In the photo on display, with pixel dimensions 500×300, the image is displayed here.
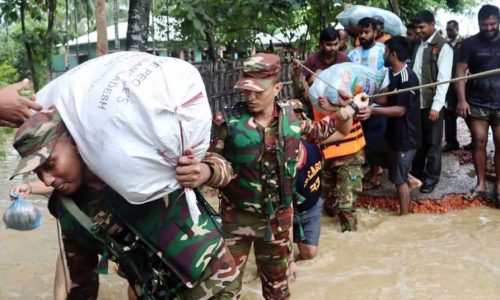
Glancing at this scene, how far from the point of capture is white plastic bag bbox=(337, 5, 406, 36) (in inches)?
238

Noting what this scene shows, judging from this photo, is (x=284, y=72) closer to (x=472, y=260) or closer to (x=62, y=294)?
(x=472, y=260)

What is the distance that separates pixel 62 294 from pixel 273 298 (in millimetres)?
1183

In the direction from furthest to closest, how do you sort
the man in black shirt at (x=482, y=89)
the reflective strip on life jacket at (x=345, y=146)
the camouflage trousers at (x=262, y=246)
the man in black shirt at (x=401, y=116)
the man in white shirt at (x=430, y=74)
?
the man in white shirt at (x=430, y=74), the man in black shirt at (x=482, y=89), the man in black shirt at (x=401, y=116), the reflective strip on life jacket at (x=345, y=146), the camouflage trousers at (x=262, y=246)

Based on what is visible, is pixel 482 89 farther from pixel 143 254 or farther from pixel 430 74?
pixel 143 254

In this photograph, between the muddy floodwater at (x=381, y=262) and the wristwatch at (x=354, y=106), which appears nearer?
the wristwatch at (x=354, y=106)

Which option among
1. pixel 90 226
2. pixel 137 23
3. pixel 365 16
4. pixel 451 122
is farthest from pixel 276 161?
pixel 451 122

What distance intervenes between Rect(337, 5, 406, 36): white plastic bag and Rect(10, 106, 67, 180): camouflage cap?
485cm

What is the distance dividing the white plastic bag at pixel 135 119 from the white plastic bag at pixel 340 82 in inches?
101

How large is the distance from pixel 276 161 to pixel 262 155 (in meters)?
0.08

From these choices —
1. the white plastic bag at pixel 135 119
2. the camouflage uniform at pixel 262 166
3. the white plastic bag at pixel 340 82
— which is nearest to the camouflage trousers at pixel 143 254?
the white plastic bag at pixel 135 119

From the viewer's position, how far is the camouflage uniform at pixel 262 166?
9.73 feet

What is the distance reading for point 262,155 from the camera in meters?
2.97

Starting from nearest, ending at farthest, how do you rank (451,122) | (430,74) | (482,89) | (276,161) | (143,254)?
(143,254) < (276,161) < (482,89) < (430,74) < (451,122)

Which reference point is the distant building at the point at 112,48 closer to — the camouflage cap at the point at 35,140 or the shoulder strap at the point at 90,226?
the shoulder strap at the point at 90,226
